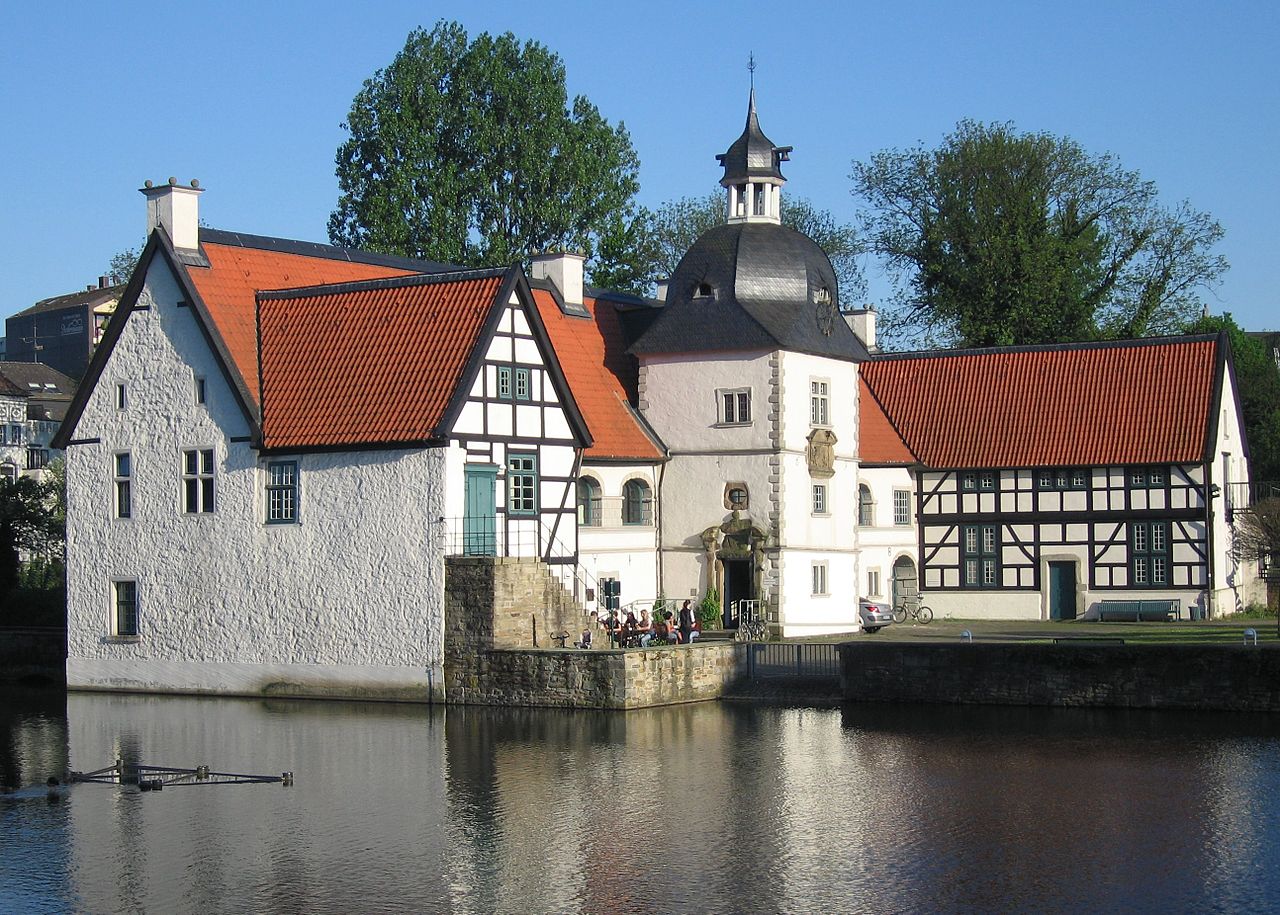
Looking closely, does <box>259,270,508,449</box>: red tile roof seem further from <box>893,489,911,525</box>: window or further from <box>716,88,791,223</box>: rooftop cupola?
<box>893,489,911,525</box>: window

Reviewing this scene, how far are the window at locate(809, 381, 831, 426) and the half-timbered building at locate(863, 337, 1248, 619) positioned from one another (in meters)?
7.45

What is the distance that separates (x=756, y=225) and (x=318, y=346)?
41.2ft

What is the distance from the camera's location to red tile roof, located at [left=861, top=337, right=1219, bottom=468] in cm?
4750

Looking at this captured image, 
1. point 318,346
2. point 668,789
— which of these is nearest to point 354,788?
point 668,789

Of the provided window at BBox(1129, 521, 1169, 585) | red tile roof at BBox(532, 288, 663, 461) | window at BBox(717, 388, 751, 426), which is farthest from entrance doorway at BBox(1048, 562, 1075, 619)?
red tile roof at BBox(532, 288, 663, 461)

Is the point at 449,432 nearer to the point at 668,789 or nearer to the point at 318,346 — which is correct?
the point at 318,346

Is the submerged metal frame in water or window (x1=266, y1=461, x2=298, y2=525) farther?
window (x1=266, y1=461, x2=298, y2=525)

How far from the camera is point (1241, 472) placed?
51625 mm

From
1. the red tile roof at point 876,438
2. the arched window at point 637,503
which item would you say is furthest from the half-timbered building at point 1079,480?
the arched window at point 637,503

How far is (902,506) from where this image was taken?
4956 centimetres

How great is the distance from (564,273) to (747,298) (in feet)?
15.3

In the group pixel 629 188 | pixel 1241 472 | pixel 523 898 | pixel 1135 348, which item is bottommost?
pixel 523 898

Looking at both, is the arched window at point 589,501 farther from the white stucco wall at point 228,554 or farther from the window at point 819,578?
the white stucco wall at point 228,554

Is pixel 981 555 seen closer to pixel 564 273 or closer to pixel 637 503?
pixel 637 503
